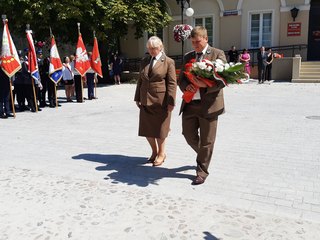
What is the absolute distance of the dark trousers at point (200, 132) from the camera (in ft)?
14.9

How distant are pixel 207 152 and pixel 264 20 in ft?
58.0

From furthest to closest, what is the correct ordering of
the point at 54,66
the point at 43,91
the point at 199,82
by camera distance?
the point at 43,91 → the point at 54,66 → the point at 199,82

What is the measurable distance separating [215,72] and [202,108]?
0.56 metres

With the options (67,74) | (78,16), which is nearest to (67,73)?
(67,74)

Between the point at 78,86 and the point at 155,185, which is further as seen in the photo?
the point at 78,86

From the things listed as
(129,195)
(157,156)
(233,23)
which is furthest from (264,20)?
(129,195)

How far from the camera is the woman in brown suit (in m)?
5.02

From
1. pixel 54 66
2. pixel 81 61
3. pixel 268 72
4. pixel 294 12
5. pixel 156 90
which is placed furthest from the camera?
pixel 294 12

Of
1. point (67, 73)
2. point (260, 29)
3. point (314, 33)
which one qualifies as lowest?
point (67, 73)

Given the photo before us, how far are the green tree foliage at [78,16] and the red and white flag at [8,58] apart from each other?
6.43 meters

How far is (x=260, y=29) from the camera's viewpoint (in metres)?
20.3

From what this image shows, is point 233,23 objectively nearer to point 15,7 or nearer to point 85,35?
point 85,35

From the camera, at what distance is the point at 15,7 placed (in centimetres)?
1695

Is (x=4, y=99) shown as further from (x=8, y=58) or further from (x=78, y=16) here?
(x=78, y=16)
